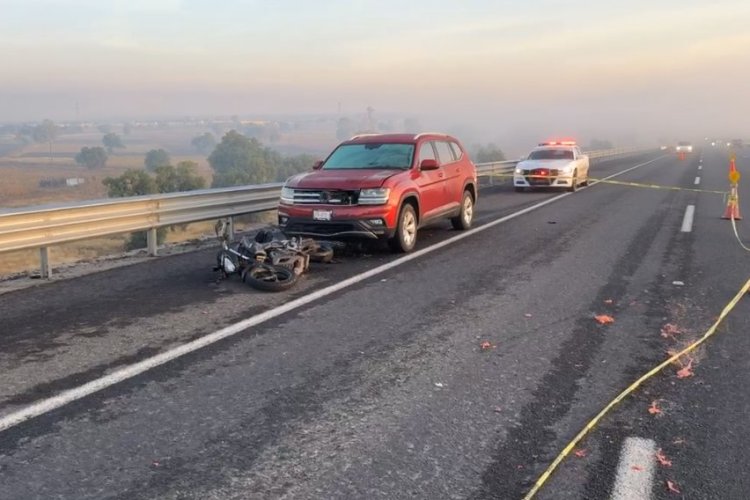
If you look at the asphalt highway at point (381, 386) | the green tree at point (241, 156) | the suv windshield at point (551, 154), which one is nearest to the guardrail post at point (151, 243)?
the asphalt highway at point (381, 386)

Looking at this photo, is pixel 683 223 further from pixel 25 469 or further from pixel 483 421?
pixel 25 469

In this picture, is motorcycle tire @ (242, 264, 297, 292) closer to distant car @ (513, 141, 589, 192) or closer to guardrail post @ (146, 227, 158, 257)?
guardrail post @ (146, 227, 158, 257)

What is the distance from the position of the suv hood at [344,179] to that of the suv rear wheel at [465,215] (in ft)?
8.49

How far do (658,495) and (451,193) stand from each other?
28.8 feet

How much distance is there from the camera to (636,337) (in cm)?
566

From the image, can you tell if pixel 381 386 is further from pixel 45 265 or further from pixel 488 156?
pixel 488 156

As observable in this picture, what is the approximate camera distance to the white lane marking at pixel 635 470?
312cm

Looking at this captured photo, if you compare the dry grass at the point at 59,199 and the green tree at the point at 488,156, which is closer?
the dry grass at the point at 59,199

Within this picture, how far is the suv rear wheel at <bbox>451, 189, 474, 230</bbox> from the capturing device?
12312 millimetres

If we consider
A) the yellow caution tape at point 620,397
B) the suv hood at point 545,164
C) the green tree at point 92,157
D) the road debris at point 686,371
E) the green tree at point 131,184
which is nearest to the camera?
the yellow caution tape at point 620,397

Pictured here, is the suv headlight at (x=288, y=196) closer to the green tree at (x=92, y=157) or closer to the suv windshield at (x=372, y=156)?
the suv windshield at (x=372, y=156)

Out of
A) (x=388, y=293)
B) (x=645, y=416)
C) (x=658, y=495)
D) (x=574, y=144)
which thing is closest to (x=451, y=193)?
(x=388, y=293)

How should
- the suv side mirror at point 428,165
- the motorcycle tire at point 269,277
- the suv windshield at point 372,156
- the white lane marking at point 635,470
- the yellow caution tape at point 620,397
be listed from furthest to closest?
1. the suv windshield at point 372,156
2. the suv side mirror at point 428,165
3. the motorcycle tire at point 269,277
4. the yellow caution tape at point 620,397
5. the white lane marking at point 635,470

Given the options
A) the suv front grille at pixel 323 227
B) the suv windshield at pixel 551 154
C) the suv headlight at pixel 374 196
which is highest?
the suv windshield at pixel 551 154
